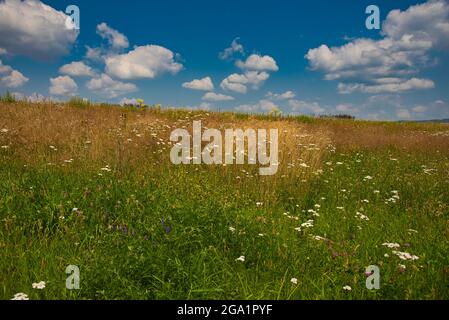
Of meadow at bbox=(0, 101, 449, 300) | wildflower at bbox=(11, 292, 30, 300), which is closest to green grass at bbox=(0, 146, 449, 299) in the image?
meadow at bbox=(0, 101, 449, 300)

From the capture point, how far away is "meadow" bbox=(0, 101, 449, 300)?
3.11 meters

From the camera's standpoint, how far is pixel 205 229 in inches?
158

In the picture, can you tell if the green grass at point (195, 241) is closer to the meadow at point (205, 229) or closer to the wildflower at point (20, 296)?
the meadow at point (205, 229)

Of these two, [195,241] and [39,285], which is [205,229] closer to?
[195,241]

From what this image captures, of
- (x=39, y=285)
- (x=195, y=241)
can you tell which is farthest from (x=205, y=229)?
(x=39, y=285)

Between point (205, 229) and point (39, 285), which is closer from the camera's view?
point (39, 285)

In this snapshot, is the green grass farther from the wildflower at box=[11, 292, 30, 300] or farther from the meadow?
the wildflower at box=[11, 292, 30, 300]

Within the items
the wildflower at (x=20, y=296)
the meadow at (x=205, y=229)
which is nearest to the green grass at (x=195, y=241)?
the meadow at (x=205, y=229)

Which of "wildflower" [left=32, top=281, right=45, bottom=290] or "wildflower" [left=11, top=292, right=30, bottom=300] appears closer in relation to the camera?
"wildflower" [left=11, top=292, right=30, bottom=300]

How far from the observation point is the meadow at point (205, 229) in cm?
311

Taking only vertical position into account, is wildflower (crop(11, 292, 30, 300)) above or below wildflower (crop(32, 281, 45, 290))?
below

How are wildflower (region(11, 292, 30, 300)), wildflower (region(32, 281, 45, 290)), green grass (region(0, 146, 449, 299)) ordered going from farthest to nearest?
green grass (region(0, 146, 449, 299))
wildflower (region(32, 281, 45, 290))
wildflower (region(11, 292, 30, 300))

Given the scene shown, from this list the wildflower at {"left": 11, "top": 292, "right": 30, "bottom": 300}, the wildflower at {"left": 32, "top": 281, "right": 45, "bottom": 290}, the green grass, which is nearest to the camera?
the wildflower at {"left": 11, "top": 292, "right": 30, "bottom": 300}
